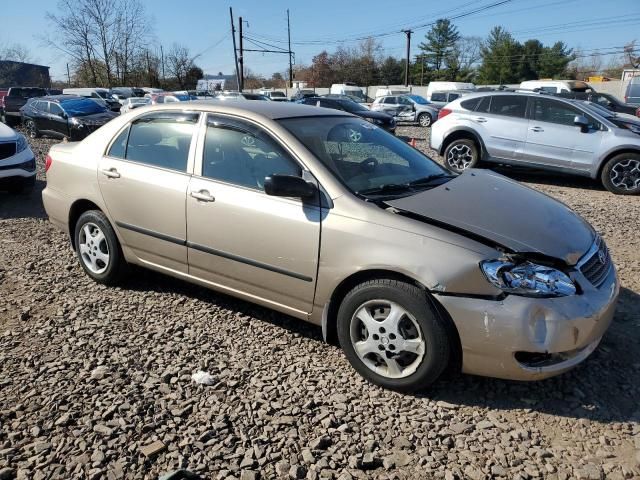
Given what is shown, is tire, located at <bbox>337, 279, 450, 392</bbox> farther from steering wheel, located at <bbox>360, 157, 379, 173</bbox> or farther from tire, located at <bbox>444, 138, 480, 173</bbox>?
tire, located at <bbox>444, 138, 480, 173</bbox>

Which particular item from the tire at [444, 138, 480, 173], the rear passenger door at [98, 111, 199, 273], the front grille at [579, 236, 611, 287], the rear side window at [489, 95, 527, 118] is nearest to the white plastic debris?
the rear passenger door at [98, 111, 199, 273]

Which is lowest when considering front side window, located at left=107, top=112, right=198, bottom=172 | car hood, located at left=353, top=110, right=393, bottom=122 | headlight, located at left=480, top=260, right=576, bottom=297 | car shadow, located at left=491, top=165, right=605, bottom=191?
car shadow, located at left=491, top=165, right=605, bottom=191

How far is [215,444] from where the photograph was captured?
258cm

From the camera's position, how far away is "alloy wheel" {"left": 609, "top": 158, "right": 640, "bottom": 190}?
834 cm

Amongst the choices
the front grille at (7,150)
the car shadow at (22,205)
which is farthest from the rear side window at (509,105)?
the front grille at (7,150)

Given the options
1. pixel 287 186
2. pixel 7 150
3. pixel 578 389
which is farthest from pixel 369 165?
pixel 7 150

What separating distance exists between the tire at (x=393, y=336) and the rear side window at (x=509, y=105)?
7.56 metres

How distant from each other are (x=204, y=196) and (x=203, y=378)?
4.08 feet

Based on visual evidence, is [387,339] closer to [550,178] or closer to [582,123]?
[582,123]

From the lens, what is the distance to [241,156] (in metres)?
3.57

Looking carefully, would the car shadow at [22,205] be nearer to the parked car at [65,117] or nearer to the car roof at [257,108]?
the car roof at [257,108]

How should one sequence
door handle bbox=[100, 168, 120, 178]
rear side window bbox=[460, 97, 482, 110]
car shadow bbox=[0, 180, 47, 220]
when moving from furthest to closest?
rear side window bbox=[460, 97, 482, 110] → car shadow bbox=[0, 180, 47, 220] → door handle bbox=[100, 168, 120, 178]

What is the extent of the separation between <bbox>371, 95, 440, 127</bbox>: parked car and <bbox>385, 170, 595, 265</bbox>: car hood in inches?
875

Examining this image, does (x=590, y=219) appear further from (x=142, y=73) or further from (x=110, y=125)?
(x=142, y=73)
